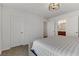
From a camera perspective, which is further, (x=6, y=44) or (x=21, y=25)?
(x=21, y=25)

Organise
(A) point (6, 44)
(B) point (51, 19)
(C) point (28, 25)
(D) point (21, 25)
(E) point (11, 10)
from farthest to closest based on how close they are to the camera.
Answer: (B) point (51, 19) < (C) point (28, 25) < (D) point (21, 25) < (E) point (11, 10) < (A) point (6, 44)

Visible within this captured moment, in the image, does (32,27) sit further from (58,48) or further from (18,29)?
(58,48)

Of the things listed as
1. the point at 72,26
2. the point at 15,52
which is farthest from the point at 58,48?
the point at 72,26

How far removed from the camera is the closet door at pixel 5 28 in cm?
329

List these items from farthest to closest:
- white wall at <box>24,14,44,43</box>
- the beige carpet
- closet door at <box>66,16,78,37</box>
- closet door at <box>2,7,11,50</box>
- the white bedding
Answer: white wall at <box>24,14,44,43</box>, closet door at <box>66,16,78,37</box>, closet door at <box>2,7,11,50</box>, the beige carpet, the white bedding

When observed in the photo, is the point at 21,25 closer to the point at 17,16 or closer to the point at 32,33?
the point at 17,16

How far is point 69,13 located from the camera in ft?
13.9

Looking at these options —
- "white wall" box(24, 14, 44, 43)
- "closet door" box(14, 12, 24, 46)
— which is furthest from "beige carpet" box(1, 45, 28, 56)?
"white wall" box(24, 14, 44, 43)

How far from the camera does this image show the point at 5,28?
334 centimetres

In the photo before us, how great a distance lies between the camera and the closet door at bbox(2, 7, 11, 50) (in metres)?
3.29

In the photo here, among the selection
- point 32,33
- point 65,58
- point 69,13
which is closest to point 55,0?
point 65,58

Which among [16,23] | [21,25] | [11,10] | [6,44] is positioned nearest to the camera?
[6,44]

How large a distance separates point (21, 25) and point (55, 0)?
3.85 meters

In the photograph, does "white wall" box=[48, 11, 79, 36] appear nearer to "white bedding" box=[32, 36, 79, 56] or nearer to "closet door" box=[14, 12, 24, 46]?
"white bedding" box=[32, 36, 79, 56]
